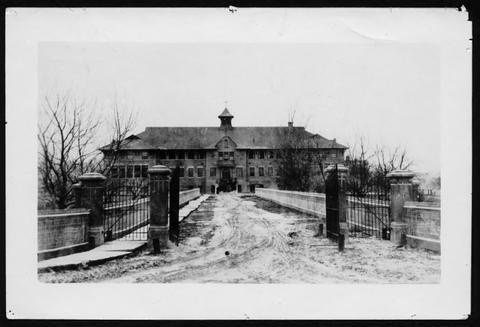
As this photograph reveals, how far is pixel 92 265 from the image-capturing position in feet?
13.4

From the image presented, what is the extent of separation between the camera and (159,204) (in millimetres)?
4930

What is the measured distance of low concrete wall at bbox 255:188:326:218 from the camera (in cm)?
546

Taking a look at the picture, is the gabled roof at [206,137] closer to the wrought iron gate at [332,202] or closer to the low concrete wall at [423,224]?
the wrought iron gate at [332,202]

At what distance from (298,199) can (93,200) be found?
10.5ft

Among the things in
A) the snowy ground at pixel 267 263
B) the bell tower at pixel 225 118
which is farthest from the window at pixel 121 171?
the bell tower at pixel 225 118

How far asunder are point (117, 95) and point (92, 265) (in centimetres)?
196

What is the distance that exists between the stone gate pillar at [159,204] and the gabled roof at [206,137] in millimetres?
359

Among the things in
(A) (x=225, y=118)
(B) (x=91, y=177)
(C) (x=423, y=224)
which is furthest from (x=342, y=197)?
(B) (x=91, y=177)

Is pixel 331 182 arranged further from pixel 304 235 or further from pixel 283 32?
pixel 283 32

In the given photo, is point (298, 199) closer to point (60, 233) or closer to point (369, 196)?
point (369, 196)

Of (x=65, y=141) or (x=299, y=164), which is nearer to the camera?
(x=65, y=141)

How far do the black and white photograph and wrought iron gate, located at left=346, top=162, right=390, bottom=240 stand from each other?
494 millimetres

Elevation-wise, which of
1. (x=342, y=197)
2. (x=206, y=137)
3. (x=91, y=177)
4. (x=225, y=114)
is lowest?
(x=342, y=197)

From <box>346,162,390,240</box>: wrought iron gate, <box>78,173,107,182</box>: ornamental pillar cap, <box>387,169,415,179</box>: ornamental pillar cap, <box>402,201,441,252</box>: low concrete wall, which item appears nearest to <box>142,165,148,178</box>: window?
<box>78,173,107,182</box>: ornamental pillar cap
